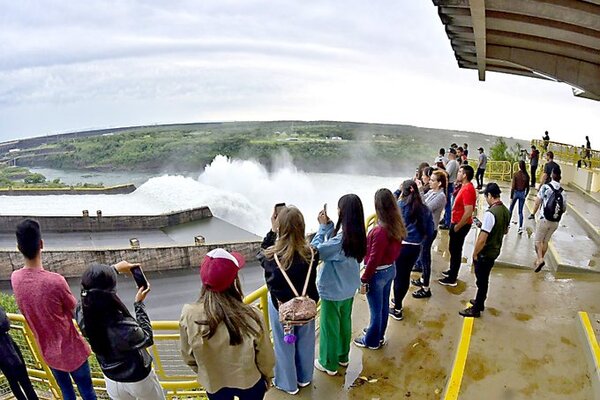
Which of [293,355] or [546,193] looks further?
[546,193]

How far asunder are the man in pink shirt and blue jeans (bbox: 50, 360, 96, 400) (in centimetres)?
4

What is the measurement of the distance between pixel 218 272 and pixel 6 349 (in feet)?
6.74

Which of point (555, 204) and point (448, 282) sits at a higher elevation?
point (555, 204)

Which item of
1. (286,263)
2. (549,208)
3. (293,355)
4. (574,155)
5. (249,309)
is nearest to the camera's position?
(249,309)

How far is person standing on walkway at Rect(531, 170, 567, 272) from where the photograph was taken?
19.0ft

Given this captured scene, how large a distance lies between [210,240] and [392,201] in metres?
23.4

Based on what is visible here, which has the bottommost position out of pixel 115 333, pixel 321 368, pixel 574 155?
pixel 321 368

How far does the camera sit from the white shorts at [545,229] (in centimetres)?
601

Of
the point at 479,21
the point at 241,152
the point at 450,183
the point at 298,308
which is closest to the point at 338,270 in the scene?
the point at 298,308

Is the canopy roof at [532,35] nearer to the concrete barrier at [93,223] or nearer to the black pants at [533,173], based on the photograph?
the black pants at [533,173]

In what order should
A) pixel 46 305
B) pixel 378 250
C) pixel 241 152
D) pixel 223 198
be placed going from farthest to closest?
pixel 241 152
pixel 223 198
pixel 378 250
pixel 46 305

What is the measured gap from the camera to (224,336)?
229 cm

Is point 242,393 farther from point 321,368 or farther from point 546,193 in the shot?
point 546,193

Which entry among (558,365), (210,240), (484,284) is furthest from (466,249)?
(210,240)
